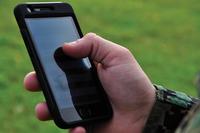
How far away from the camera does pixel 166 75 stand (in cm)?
559

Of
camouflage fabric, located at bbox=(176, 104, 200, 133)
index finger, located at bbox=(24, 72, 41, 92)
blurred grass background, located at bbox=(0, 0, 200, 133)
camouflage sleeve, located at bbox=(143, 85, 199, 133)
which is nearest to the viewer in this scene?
camouflage fabric, located at bbox=(176, 104, 200, 133)

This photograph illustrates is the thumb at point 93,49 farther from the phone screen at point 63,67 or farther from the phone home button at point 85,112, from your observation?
the phone home button at point 85,112

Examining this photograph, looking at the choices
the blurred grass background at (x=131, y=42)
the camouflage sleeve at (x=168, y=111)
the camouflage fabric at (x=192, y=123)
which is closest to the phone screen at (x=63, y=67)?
the camouflage sleeve at (x=168, y=111)

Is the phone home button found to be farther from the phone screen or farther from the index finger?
the index finger

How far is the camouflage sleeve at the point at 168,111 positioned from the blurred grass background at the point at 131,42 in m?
2.40

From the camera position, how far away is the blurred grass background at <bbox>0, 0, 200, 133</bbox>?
4.70 meters

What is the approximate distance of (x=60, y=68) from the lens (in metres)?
2.00

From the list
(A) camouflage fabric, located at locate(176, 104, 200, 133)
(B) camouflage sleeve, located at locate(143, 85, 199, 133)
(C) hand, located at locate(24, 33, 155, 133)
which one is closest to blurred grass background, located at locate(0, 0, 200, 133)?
(C) hand, located at locate(24, 33, 155, 133)

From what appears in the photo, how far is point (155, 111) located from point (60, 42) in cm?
37

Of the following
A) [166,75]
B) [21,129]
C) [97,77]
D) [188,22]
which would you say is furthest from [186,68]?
[97,77]

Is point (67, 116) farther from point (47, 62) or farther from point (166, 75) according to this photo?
point (166, 75)

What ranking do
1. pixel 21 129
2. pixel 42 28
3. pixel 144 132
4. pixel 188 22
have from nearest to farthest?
pixel 144 132, pixel 42 28, pixel 21 129, pixel 188 22

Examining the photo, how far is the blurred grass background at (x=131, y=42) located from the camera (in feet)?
15.4

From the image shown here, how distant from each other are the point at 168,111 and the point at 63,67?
34cm
